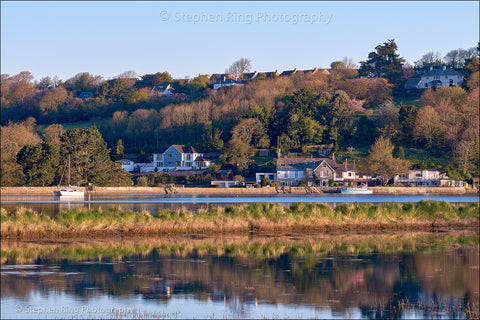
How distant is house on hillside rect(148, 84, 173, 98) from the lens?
143 metres

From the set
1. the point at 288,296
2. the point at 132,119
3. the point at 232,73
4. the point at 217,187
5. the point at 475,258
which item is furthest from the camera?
the point at 232,73

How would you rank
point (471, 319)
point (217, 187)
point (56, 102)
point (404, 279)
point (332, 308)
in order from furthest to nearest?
point (56, 102) < point (217, 187) < point (404, 279) < point (332, 308) < point (471, 319)

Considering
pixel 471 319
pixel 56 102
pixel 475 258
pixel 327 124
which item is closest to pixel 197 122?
pixel 327 124

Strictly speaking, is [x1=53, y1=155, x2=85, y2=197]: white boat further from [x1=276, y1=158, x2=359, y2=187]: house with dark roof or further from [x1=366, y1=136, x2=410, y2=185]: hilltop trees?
[x1=366, y1=136, x2=410, y2=185]: hilltop trees

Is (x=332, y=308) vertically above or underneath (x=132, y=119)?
underneath

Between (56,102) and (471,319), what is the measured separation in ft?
425

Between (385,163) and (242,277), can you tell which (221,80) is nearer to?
(385,163)

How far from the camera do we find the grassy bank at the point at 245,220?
2702 cm

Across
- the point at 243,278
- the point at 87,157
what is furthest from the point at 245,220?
the point at 87,157

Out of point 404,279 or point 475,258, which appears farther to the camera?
point 475,258

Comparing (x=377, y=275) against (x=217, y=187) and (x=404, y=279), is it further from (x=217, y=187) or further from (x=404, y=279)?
(x=217, y=187)

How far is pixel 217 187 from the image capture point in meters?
83.7

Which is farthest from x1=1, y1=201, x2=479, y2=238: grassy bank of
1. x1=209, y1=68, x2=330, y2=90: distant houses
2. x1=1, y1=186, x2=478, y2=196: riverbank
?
x1=209, y1=68, x2=330, y2=90: distant houses

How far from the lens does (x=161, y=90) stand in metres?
146
